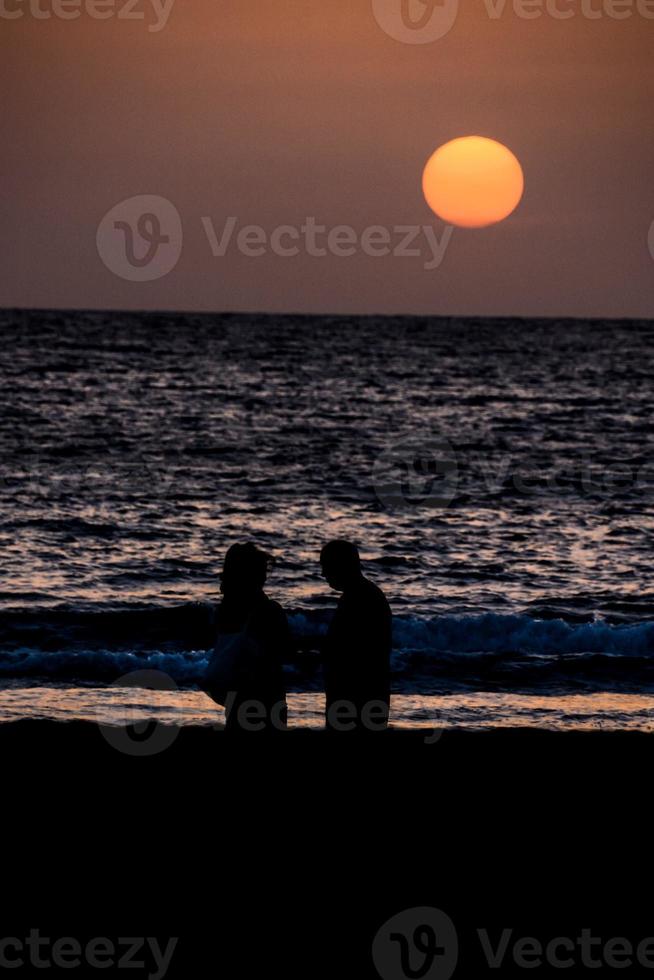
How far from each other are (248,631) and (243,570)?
35 centimetres

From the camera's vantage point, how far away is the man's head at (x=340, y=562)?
24.0 feet

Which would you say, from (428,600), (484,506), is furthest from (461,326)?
(428,600)

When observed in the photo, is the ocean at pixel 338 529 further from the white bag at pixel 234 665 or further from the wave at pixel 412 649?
Result: the white bag at pixel 234 665

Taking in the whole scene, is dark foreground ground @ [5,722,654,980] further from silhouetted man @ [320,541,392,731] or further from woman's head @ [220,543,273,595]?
woman's head @ [220,543,273,595]

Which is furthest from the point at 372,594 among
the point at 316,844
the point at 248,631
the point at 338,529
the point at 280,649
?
the point at 338,529

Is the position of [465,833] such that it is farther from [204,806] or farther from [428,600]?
[428,600]

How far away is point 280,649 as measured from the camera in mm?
7277

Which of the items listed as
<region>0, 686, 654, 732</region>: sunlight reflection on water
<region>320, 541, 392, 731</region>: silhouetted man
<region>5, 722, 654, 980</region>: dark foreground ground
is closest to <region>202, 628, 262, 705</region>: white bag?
<region>320, 541, 392, 731</region>: silhouetted man

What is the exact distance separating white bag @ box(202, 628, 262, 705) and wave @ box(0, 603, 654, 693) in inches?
334

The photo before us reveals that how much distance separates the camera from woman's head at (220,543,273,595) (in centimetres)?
705

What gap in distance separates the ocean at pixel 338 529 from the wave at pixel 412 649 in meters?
0.05

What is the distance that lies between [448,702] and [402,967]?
928cm

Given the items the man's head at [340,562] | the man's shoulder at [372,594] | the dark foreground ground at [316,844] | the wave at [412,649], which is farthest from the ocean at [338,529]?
the man's head at [340,562]

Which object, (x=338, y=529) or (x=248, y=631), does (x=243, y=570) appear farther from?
(x=338, y=529)
